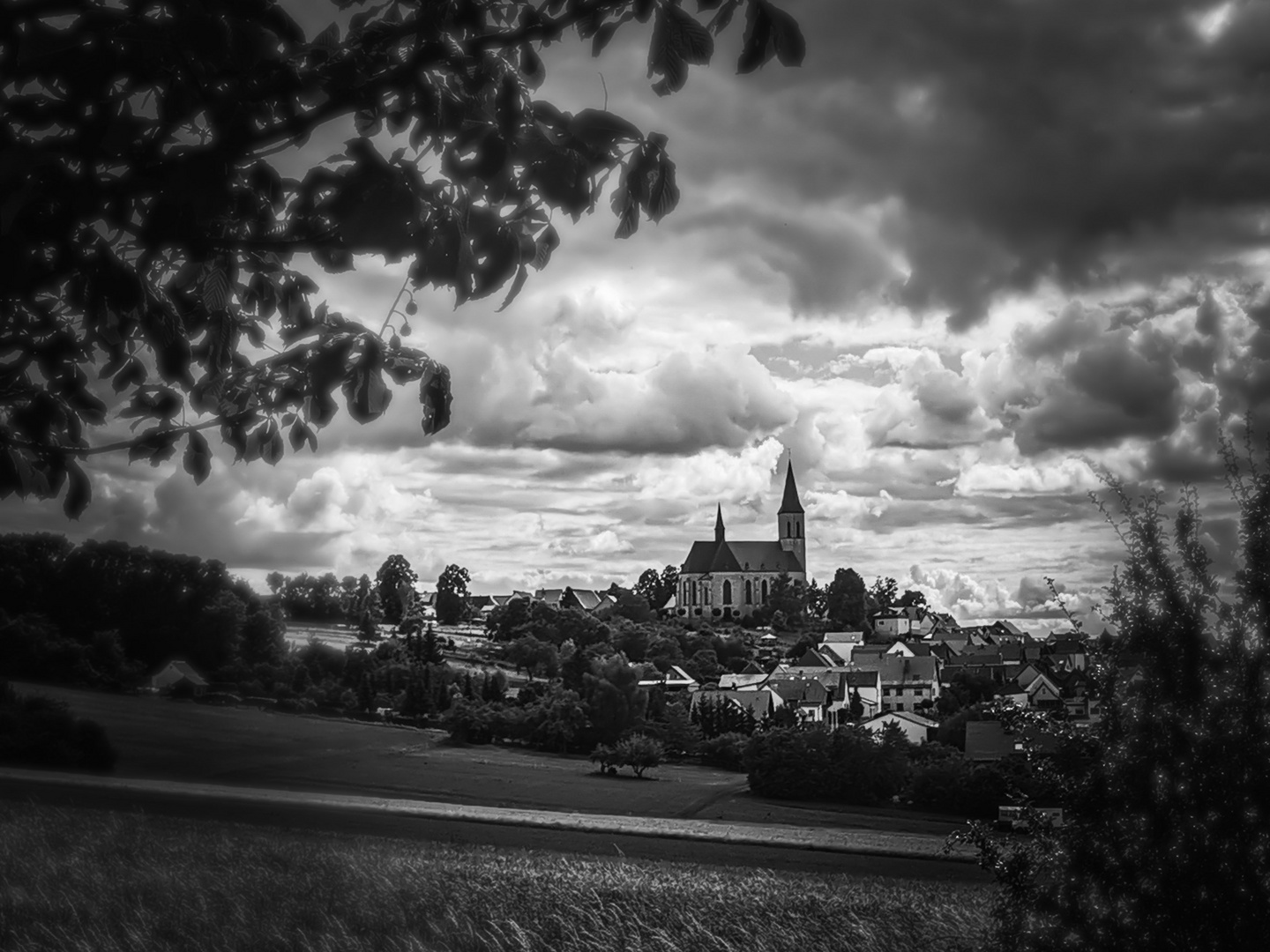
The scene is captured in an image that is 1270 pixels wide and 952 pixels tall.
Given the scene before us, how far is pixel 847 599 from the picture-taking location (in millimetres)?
74312

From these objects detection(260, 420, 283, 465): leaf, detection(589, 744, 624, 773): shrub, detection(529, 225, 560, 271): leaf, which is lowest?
detection(589, 744, 624, 773): shrub

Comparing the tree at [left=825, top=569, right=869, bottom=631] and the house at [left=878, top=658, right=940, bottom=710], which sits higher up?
the tree at [left=825, top=569, right=869, bottom=631]

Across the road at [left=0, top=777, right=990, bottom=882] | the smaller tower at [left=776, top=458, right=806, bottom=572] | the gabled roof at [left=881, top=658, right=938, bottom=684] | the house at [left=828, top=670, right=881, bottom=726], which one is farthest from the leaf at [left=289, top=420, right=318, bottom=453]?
the smaller tower at [left=776, top=458, right=806, bottom=572]

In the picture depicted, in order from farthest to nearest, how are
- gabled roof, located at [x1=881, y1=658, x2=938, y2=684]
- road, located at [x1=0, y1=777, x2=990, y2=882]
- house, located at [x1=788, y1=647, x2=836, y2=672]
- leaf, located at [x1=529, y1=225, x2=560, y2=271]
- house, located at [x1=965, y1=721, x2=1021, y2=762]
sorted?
house, located at [x1=788, y1=647, x2=836, y2=672] → gabled roof, located at [x1=881, y1=658, x2=938, y2=684] → house, located at [x1=965, y1=721, x2=1021, y2=762] → road, located at [x1=0, y1=777, x2=990, y2=882] → leaf, located at [x1=529, y1=225, x2=560, y2=271]

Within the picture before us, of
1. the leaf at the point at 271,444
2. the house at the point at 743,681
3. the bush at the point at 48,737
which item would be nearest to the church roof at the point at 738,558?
the house at the point at 743,681

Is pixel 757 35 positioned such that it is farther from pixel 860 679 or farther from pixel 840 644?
pixel 840 644

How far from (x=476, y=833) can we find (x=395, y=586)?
10843 millimetres

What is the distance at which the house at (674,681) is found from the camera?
140 ft

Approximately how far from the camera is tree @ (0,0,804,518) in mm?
1245

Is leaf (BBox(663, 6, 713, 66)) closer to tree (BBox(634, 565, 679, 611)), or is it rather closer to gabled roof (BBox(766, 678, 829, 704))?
gabled roof (BBox(766, 678, 829, 704))

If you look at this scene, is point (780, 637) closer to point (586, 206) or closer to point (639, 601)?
point (639, 601)

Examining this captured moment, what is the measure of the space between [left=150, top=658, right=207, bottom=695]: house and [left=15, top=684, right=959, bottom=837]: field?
0.39 metres

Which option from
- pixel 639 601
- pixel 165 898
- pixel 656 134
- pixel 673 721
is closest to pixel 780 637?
pixel 639 601

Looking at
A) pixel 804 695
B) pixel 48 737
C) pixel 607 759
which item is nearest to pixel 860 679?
pixel 804 695
